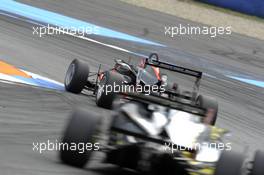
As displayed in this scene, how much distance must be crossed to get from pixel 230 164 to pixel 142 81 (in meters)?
3.87

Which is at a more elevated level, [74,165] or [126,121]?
[126,121]

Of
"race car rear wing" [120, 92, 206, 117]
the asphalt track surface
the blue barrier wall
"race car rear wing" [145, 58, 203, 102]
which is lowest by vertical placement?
the asphalt track surface

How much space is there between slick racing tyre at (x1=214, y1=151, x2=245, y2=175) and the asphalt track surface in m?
1.30

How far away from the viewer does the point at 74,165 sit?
6.82 metres

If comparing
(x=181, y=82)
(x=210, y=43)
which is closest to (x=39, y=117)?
(x=181, y=82)

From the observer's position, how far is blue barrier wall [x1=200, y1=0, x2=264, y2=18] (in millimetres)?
26703

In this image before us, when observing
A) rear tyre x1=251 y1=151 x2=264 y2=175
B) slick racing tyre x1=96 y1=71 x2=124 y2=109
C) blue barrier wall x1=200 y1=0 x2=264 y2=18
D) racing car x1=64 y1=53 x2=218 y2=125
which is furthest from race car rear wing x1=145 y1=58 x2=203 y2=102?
blue barrier wall x1=200 y1=0 x2=264 y2=18

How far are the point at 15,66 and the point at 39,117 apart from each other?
365 cm

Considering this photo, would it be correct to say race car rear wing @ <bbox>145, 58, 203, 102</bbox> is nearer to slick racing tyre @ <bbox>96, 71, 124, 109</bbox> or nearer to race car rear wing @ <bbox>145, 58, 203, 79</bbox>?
race car rear wing @ <bbox>145, 58, 203, 79</bbox>

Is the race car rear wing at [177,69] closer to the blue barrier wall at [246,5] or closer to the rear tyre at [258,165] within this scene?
the rear tyre at [258,165]

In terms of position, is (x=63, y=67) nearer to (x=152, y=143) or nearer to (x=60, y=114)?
(x=60, y=114)

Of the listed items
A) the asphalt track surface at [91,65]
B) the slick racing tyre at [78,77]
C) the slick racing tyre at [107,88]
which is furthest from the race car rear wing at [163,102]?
the slick racing tyre at [78,77]

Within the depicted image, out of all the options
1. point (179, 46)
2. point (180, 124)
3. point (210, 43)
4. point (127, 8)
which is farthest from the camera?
point (127, 8)

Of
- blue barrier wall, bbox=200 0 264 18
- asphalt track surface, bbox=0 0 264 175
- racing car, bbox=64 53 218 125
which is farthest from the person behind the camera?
blue barrier wall, bbox=200 0 264 18
